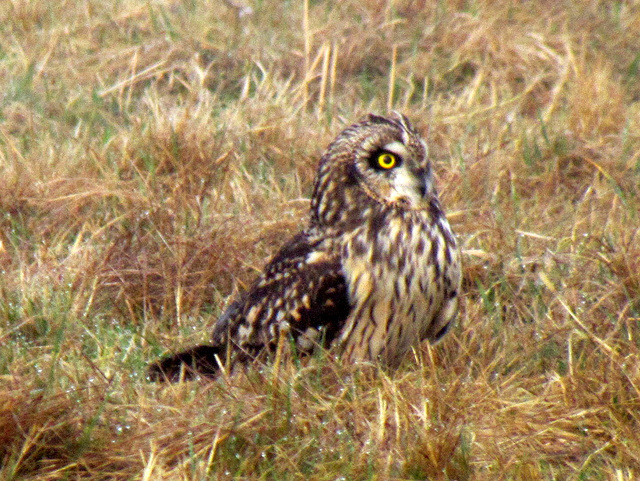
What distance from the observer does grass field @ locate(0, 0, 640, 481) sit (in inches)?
119

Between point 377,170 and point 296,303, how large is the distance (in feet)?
1.57

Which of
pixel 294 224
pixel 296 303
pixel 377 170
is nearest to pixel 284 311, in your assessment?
pixel 296 303

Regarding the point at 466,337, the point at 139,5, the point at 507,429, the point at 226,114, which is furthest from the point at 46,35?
the point at 507,429

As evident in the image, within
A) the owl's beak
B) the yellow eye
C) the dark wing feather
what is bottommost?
the dark wing feather

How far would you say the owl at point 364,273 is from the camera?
3416 mm

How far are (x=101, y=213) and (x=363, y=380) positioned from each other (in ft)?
5.62

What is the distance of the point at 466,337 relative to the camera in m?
3.72

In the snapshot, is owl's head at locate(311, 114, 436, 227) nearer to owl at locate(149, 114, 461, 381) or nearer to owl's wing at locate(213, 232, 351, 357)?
owl at locate(149, 114, 461, 381)

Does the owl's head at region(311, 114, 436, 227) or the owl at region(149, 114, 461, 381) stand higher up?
the owl's head at region(311, 114, 436, 227)

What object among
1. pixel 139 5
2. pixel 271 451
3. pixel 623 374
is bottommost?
pixel 271 451

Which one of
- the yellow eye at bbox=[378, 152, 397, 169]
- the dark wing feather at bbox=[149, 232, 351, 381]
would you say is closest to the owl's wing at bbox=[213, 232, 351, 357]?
the dark wing feather at bbox=[149, 232, 351, 381]

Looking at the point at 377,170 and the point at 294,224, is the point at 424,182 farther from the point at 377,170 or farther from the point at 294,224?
the point at 294,224

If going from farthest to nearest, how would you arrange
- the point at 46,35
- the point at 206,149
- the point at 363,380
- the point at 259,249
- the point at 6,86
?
the point at 46,35 → the point at 6,86 → the point at 206,149 → the point at 259,249 → the point at 363,380

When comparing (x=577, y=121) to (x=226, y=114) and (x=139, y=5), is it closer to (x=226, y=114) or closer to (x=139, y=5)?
(x=226, y=114)
